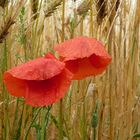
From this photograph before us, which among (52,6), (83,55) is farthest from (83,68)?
(52,6)

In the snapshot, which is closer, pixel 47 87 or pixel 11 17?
pixel 47 87

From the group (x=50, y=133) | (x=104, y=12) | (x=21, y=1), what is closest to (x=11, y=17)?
(x=21, y=1)

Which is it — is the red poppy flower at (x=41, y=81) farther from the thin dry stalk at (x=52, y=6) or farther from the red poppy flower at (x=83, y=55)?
the thin dry stalk at (x=52, y=6)

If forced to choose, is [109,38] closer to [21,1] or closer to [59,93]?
[21,1]

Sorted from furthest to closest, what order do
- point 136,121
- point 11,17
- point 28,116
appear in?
point 136,121 → point 28,116 → point 11,17

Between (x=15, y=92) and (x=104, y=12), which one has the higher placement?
(x=104, y=12)

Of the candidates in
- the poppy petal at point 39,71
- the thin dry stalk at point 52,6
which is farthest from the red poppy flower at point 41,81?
the thin dry stalk at point 52,6

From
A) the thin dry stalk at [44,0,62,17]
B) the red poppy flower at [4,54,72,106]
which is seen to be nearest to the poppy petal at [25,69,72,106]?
the red poppy flower at [4,54,72,106]
